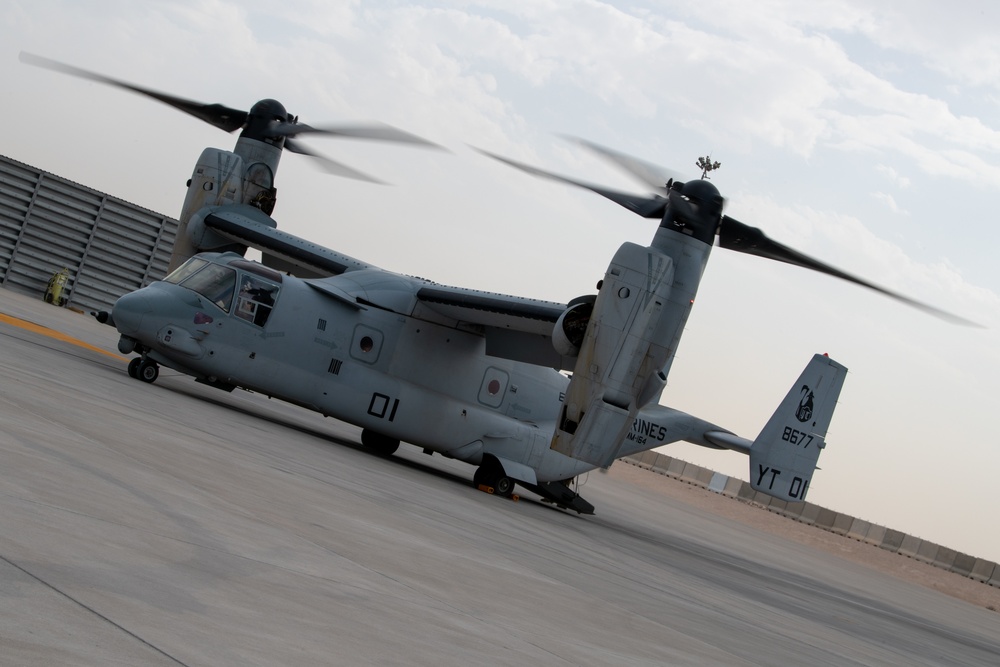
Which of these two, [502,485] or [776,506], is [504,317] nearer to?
[502,485]

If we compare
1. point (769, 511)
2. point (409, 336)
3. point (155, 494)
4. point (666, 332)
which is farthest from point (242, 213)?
point (769, 511)

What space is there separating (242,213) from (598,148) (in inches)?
307

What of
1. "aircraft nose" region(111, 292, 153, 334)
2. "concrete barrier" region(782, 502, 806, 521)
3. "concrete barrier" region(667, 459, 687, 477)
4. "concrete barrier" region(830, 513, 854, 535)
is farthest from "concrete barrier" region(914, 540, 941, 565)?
"aircraft nose" region(111, 292, 153, 334)

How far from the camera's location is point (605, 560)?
12.6 m

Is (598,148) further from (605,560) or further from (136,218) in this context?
(136,218)

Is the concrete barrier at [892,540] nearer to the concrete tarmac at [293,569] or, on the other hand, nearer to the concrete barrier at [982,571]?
the concrete barrier at [982,571]

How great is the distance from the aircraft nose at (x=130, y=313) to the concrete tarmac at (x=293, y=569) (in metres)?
0.83

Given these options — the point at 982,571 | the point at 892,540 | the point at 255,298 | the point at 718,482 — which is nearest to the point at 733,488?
the point at 718,482

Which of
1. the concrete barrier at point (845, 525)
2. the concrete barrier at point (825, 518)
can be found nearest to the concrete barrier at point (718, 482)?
the concrete barrier at point (845, 525)

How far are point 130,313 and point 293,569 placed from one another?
37.9 ft

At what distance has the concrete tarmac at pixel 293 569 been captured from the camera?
4316 millimetres

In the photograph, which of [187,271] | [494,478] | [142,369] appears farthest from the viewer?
[494,478]

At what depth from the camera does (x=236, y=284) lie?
17.5 metres

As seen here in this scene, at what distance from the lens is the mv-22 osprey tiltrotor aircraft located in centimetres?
1627
